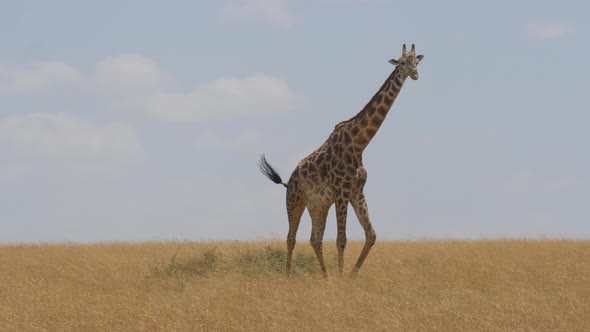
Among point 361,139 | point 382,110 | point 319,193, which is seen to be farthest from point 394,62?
point 319,193

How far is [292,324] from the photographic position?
8.91 metres

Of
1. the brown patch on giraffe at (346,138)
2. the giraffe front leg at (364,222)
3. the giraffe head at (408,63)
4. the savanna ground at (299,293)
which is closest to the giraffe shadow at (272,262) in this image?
the savanna ground at (299,293)

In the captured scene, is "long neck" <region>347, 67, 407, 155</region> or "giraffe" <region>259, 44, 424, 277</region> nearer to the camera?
"giraffe" <region>259, 44, 424, 277</region>

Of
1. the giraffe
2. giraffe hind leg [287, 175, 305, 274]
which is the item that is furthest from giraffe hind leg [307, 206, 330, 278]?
giraffe hind leg [287, 175, 305, 274]

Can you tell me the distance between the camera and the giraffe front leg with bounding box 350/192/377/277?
13414mm

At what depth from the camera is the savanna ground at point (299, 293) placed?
9.13 m

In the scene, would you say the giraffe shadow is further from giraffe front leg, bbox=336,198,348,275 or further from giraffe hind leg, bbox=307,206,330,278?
giraffe front leg, bbox=336,198,348,275

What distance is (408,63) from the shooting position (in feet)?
44.2

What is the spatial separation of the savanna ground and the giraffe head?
3.37 meters

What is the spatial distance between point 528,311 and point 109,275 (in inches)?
354


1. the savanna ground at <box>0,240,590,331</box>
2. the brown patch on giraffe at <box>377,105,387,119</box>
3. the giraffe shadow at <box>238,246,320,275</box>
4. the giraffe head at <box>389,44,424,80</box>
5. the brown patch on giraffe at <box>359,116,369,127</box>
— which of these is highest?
the giraffe head at <box>389,44,424,80</box>

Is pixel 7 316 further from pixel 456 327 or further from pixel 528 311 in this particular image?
pixel 528 311

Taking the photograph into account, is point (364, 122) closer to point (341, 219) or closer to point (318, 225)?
point (341, 219)

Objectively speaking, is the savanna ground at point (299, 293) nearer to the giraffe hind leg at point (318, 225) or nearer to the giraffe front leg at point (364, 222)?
the giraffe front leg at point (364, 222)
